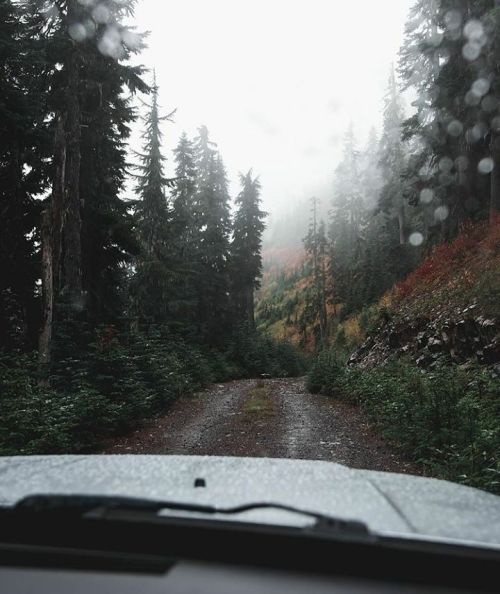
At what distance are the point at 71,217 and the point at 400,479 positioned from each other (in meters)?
14.5

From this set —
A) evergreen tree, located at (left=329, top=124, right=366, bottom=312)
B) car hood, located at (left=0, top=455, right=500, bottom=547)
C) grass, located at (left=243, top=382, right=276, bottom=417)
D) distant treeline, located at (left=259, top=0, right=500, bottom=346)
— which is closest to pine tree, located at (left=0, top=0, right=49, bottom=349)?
grass, located at (left=243, top=382, right=276, bottom=417)

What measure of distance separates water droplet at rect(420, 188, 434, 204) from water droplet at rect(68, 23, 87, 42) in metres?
16.3

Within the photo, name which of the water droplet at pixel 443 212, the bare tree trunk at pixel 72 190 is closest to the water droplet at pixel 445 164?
the water droplet at pixel 443 212

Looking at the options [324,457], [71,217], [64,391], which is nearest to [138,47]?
[71,217]

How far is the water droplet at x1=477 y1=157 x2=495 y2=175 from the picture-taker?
63.2 ft

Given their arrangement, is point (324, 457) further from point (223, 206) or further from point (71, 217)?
point (223, 206)

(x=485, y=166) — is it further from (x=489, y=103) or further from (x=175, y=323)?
(x=175, y=323)

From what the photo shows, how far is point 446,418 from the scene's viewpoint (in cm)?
780

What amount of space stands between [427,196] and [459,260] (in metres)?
7.33

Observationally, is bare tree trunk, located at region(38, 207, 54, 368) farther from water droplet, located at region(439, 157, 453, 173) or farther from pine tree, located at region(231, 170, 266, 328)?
pine tree, located at region(231, 170, 266, 328)

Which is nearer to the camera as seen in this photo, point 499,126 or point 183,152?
point 499,126

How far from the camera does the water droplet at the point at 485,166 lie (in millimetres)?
19250

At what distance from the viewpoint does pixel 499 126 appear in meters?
17.5

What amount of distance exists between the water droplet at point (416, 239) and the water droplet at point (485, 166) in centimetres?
1859
